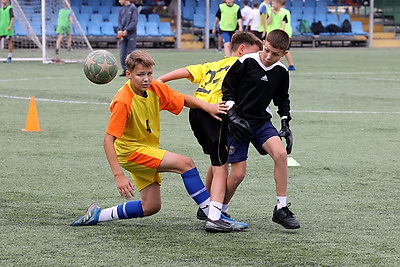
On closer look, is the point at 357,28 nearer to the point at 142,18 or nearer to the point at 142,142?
the point at 142,18

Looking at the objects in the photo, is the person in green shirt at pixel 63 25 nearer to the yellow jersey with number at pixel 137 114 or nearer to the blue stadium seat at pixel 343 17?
the blue stadium seat at pixel 343 17

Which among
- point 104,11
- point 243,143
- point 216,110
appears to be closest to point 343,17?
point 104,11

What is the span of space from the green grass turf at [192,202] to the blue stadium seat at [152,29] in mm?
22646

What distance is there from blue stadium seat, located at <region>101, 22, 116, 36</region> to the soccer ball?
29955 mm

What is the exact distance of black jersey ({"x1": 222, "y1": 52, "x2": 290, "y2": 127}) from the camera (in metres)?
6.57

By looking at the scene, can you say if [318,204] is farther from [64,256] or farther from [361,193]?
[64,256]

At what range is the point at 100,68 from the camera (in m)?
7.14

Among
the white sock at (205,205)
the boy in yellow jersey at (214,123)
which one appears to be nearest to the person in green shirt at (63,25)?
the boy in yellow jersey at (214,123)

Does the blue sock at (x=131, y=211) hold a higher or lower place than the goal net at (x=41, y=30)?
lower

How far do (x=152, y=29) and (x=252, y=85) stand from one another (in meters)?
31.9

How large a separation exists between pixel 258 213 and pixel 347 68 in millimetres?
18492

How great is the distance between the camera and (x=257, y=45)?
6.96 meters

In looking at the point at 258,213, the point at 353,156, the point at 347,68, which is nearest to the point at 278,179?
the point at 258,213

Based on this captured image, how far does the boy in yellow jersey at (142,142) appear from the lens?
6.05 m
